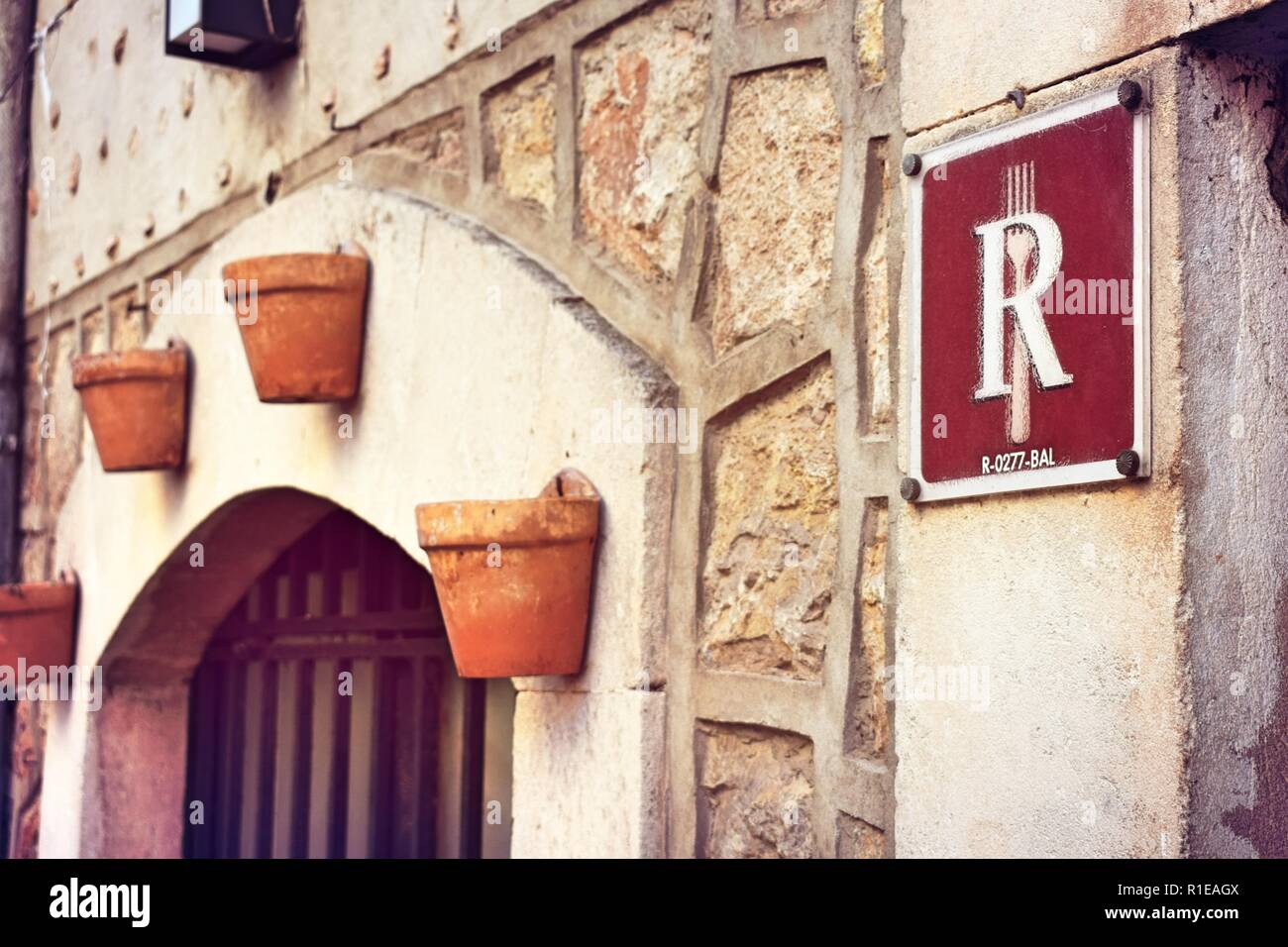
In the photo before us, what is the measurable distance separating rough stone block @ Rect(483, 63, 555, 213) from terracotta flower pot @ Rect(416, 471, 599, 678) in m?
0.61

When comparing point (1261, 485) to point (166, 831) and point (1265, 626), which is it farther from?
point (166, 831)

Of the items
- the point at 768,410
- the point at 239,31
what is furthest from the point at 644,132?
the point at 239,31

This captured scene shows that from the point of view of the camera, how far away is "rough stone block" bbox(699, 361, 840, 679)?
7.30ft

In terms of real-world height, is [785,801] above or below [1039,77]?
below

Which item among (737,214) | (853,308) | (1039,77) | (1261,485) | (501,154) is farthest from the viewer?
(501,154)

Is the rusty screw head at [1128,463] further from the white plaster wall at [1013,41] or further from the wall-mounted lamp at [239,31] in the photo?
the wall-mounted lamp at [239,31]

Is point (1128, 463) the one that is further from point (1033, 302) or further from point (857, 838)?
point (857, 838)

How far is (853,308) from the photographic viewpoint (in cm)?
215

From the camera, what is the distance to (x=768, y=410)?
2.33m

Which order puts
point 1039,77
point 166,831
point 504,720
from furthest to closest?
point 166,831
point 504,720
point 1039,77

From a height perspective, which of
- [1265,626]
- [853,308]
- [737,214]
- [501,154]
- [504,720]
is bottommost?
[504,720]

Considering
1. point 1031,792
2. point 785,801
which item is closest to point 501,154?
point 785,801

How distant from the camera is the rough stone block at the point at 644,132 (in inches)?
98.4

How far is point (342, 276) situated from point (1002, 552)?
1629 mm
